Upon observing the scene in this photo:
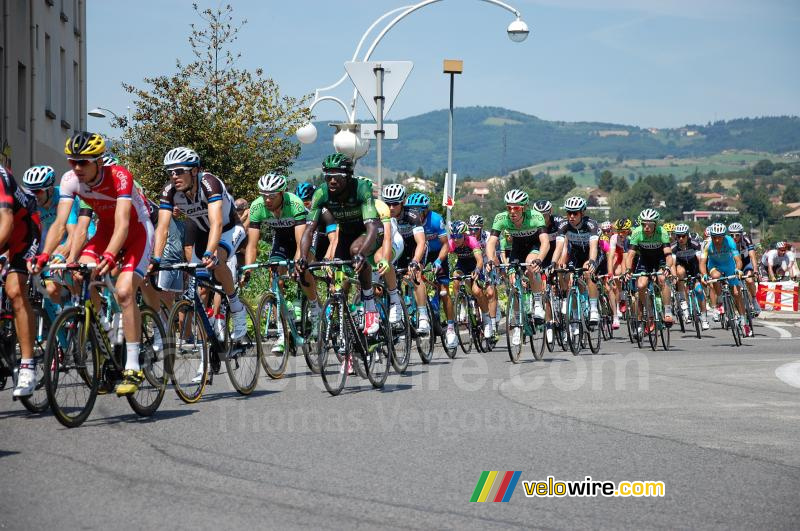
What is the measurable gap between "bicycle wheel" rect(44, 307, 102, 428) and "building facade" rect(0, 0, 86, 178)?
14.0 metres

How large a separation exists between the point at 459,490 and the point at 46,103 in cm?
2737

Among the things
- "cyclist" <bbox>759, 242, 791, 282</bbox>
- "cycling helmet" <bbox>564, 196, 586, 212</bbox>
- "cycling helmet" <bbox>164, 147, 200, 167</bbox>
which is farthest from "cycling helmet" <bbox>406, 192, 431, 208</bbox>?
"cyclist" <bbox>759, 242, 791, 282</bbox>

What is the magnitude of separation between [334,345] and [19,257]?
285 centimetres

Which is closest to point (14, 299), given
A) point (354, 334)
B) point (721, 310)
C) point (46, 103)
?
point (354, 334)

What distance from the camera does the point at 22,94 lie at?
92.7ft

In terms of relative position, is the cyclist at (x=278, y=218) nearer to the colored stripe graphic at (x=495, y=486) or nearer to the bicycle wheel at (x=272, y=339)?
the bicycle wheel at (x=272, y=339)

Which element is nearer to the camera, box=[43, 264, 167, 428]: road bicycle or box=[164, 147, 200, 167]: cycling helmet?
box=[43, 264, 167, 428]: road bicycle

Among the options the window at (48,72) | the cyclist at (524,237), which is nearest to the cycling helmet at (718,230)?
the cyclist at (524,237)

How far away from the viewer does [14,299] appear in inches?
332

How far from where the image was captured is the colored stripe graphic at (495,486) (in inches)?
234

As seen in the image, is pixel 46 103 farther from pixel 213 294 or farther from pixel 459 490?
pixel 459 490

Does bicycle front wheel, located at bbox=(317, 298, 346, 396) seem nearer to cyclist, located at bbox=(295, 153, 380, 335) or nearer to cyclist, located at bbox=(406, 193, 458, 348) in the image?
cyclist, located at bbox=(295, 153, 380, 335)

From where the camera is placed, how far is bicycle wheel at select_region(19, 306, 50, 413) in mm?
8555

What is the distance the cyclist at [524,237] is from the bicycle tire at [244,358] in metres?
4.58
